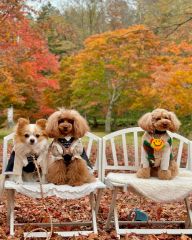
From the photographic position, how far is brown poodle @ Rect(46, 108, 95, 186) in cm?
422

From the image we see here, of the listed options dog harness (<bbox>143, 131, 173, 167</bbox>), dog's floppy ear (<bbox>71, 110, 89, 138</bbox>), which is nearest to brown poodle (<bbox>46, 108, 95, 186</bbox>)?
dog's floppy ear (<bbox>71, 110, 89, 138</bbox>)

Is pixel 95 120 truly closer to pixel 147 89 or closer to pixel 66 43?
pixel 66 43

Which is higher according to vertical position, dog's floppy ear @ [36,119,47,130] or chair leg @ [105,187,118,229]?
dog's floppy ear @ [36,119,47,130]

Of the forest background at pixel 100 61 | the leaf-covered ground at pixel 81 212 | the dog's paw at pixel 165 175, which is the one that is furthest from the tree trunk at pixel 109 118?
the dog's paw at pixel 165 175

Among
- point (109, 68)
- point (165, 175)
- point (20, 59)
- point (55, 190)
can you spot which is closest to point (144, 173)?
point (165, 175)

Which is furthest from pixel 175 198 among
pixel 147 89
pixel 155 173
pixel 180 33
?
pixel 147 89

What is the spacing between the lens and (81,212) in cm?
544

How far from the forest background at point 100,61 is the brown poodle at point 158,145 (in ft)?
21.8

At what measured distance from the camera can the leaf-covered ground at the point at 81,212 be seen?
4.16 m

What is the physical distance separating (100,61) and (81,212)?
15.4 m

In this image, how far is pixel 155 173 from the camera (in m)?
4.53

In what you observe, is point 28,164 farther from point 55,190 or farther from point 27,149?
point 55,190

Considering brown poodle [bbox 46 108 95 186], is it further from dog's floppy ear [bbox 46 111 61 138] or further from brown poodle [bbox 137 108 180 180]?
brown poodle [bbox 137 108 180 180]

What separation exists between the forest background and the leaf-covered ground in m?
5.59
